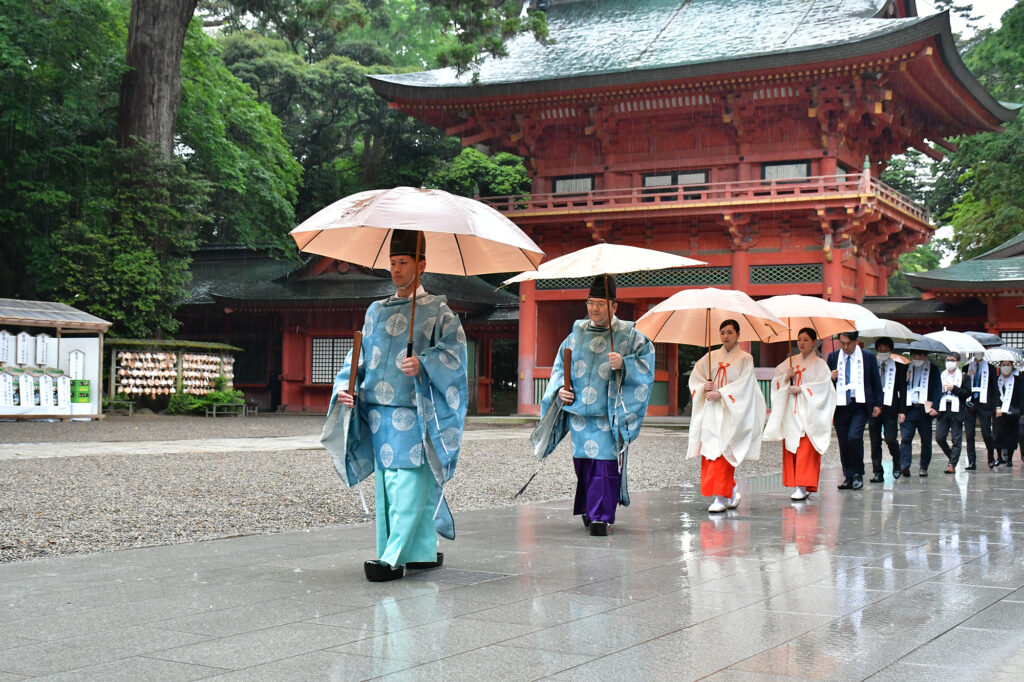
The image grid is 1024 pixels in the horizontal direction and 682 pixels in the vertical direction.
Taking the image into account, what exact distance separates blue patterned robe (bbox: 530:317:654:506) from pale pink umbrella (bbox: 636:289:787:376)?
1194mm

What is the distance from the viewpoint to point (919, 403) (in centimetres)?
1232

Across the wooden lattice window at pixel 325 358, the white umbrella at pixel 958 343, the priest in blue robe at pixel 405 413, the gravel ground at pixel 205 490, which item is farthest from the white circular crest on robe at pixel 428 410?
the wooden lattice window at pixel 325 358

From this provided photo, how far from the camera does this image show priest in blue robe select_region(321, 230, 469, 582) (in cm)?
539

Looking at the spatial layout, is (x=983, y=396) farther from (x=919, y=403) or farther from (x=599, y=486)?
(x=599, y=486)

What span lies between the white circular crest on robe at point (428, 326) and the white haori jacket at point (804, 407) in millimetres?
4677

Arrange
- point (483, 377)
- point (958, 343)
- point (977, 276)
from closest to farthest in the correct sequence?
point (958, 343), point (977, 276), point (483, 377)

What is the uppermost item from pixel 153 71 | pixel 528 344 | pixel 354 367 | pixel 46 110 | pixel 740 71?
pixel 153 71

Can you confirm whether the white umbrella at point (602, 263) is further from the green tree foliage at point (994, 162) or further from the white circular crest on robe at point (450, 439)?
the green tree foliage at point (994, 162)

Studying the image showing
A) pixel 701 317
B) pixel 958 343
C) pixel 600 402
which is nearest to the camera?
pixel 600 402

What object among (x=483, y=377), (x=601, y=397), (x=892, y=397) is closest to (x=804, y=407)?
(x=892, y=397)

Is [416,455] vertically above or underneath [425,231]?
underneath

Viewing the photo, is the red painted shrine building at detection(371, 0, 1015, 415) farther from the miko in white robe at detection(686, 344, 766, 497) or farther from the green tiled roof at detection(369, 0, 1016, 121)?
the miko in white robe at detection(686, 344, 766, 497)

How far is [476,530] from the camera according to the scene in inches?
282

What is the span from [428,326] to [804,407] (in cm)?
511
